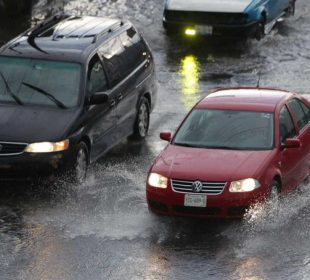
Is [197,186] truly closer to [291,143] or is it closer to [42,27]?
[291,143]

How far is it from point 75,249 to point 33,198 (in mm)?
2047

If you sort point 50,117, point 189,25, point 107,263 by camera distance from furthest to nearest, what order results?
point 189,25
point 50,117
point 107,263

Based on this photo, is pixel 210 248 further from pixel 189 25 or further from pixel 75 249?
pixel 189 25

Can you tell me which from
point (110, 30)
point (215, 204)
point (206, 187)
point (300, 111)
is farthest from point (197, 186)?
point (110, 30)

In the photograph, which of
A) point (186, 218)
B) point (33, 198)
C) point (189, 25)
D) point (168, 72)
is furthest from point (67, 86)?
point (189, 25)

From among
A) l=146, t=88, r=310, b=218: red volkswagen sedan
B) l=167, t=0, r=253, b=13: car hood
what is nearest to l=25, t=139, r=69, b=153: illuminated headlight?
l=146, t=88, r=310, b=218: red volkswagen sedan

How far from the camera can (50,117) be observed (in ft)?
44.2

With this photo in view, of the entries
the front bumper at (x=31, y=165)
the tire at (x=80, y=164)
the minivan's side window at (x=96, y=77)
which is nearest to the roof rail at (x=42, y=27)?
the minivan's side window at (x=96, y=77)

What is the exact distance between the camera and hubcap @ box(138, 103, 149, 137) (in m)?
16.1

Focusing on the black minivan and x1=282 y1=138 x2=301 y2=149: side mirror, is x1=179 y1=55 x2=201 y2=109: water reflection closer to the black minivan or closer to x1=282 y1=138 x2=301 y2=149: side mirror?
the black minivan

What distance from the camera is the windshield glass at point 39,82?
13.9 m

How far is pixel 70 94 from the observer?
14.1m

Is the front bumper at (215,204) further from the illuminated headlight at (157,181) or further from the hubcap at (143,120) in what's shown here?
the hubcap at (143,120)

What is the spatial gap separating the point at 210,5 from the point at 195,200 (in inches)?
435
